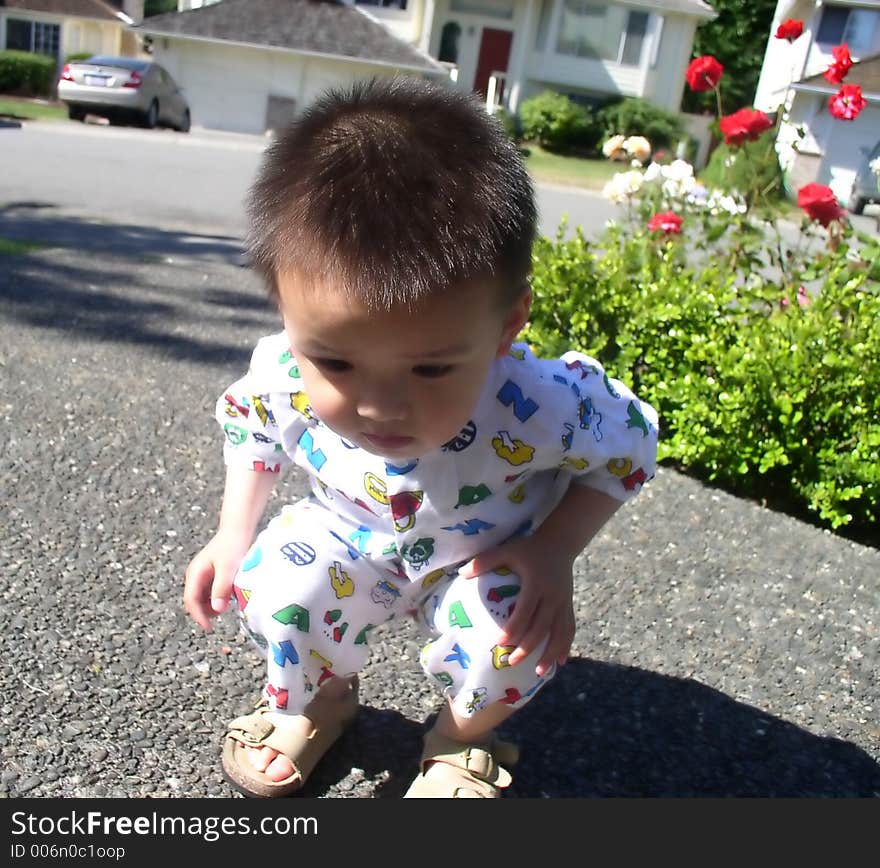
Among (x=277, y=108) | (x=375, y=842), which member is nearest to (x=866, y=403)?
(x=375, y=842)

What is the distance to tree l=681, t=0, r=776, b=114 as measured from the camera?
113ft

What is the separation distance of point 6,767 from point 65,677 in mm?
286

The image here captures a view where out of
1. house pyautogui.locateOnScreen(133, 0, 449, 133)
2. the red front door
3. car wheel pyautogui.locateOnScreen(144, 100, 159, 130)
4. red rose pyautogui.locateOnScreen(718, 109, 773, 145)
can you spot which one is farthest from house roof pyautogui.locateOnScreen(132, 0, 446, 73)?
red rose pyautogui.locateOnScreen(718, 109, 773, 145)

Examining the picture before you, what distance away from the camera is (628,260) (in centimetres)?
417

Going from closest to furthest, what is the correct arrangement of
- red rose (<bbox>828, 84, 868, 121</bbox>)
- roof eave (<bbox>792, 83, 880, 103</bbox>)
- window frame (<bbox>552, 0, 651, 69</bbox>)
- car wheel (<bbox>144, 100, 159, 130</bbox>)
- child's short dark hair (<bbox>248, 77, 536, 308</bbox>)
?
child's short dark hair (<bbox>248, 77, 536, 308</bbox>)
red rose (<bbox>828, 84, 868, 121</bbox>)
car wheel (<bbox>144, 100, 159, 130</bbox>)
roof eave (<bbox>792, 83, 880, 103</bbox>)
window frame (<bbox>552, 0, 651, 69</bbox>)

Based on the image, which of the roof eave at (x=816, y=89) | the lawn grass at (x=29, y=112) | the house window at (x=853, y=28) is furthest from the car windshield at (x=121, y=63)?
the house window at (x=853, y=28)

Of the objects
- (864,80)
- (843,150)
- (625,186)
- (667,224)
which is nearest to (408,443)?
(667,224)

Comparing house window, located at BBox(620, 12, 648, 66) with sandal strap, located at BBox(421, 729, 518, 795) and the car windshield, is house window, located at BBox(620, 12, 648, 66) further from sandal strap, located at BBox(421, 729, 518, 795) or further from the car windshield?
sandal strap, located at BBox(421, 729, 518, 795)

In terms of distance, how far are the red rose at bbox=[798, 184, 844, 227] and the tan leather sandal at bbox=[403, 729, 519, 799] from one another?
259cm

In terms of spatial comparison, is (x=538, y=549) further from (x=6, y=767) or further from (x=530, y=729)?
(x=6, y=767)

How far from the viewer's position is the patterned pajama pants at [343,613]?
5.67 ft

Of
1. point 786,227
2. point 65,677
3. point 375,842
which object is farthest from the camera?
point 786,227

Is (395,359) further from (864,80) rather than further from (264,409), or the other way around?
(864,80)

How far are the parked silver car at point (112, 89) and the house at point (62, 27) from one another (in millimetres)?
17187
